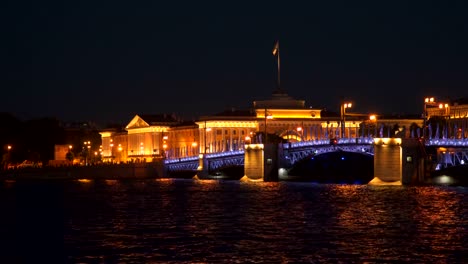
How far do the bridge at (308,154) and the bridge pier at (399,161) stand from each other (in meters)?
1.06

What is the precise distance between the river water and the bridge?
12.9 m

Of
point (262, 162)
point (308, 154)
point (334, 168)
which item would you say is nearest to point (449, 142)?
point (308, 154)

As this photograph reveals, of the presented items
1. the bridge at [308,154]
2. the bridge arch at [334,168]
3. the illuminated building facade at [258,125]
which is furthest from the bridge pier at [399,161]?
the illuminated building facade at [258,125]

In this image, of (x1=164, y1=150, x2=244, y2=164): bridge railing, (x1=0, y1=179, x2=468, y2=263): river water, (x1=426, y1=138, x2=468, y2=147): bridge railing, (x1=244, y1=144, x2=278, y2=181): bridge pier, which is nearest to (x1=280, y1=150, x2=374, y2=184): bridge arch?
(x1=244, y1=144, x2=278, y2=181): bridge pier

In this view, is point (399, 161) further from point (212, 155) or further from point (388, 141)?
point (212, 155)

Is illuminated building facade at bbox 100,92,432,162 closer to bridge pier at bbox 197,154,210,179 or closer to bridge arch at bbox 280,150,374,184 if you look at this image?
bridge pier at bbox 197,154,210,179

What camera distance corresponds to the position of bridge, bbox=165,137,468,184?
10009cm

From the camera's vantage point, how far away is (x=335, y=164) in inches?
5212

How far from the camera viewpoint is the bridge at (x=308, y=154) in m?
100

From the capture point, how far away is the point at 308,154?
117 meters

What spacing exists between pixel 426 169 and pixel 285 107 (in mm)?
84450

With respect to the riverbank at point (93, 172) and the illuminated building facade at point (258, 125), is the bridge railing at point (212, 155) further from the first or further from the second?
the illuminated building facade at point (258, 125)

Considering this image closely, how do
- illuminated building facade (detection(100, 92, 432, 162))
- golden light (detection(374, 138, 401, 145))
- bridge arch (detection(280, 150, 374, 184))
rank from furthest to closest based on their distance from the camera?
1. illuminated building facade (detection(100, 92, 432, 162))
2. bridge arch (detection(280, 150, 374, 184))
3. golden light (detection(374, 138, 401, 145))

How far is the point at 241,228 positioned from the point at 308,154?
200 ft
